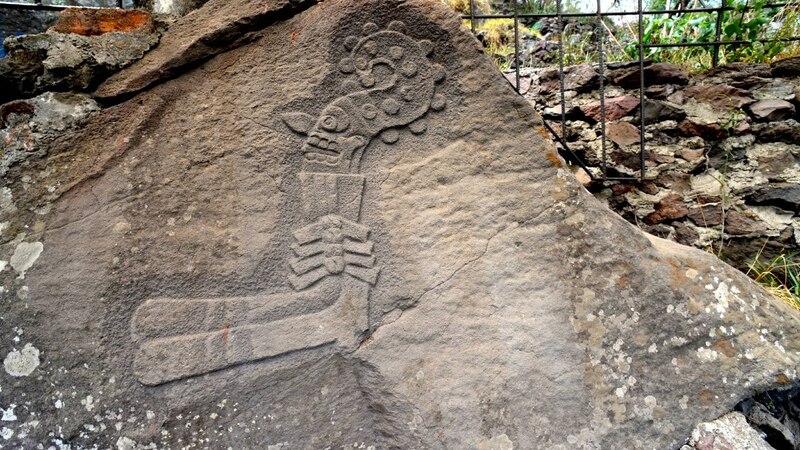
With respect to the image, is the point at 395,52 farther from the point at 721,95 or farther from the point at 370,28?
the point at 721,95

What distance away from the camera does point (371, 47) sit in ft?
5.06

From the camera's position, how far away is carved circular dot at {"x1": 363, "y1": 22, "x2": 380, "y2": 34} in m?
1.54

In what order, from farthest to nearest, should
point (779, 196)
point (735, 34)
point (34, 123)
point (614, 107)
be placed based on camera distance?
point (735, 34), point (614, 107), point (779, 196), point (34, 123)

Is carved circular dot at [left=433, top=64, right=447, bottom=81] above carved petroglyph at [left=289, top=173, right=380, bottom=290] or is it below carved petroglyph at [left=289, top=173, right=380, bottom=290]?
above

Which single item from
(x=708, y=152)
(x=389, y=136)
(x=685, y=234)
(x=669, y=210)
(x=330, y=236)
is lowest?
(x=685, y=234)

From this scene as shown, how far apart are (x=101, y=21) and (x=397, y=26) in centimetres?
85

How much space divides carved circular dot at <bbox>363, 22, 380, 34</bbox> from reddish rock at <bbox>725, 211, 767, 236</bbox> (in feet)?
6.17

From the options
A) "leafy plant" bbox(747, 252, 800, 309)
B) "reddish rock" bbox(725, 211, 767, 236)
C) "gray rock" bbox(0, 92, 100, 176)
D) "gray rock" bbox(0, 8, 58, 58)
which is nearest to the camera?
"gray rock" bbox(0, 92, 100, 176)

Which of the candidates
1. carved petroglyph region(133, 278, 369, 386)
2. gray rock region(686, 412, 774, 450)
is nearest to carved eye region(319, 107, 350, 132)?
carved petroglyph region(133, 278, 369, 386)

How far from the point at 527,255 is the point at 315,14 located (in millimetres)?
956

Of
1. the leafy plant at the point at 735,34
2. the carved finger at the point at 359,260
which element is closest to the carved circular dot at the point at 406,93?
the carved finger at the point at 359,260

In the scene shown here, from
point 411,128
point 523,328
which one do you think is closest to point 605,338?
point 523,328

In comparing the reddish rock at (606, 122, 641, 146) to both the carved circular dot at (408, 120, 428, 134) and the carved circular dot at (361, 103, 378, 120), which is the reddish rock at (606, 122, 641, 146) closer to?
the carved circular dot at (408, 120, 428, 134)

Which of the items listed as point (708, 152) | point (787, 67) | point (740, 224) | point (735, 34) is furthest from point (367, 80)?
point (735, 34)
